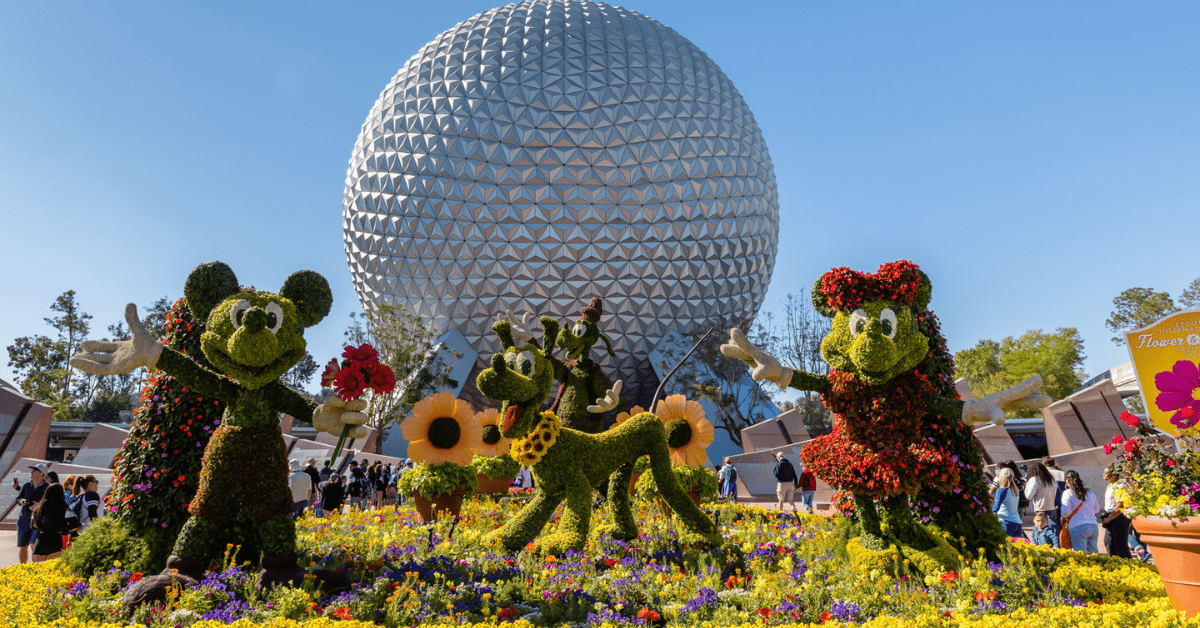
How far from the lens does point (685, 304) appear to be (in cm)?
2405

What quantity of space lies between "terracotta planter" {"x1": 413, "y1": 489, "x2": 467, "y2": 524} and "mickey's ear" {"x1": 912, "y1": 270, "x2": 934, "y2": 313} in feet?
19.6

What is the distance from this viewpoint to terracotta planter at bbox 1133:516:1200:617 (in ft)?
14.3

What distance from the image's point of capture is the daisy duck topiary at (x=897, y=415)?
5.81 meters

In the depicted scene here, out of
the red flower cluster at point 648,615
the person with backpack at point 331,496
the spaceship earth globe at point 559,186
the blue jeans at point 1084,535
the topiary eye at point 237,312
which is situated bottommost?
the blue jeans at point 1084,535

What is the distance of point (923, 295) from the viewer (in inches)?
254

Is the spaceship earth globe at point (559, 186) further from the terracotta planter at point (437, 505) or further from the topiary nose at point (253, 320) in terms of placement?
the topiary nose at point (253, 320)

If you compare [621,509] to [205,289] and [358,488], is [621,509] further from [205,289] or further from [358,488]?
[358,488]

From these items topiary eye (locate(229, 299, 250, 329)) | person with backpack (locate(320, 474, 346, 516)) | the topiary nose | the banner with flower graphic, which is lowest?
person with backpack (locate(320, 474, 346, 516))

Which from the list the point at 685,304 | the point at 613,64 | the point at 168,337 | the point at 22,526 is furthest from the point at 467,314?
the point at 168,337

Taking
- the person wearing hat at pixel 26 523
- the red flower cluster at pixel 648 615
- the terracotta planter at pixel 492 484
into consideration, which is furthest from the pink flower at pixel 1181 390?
the person wearing hat at pixel 26 523

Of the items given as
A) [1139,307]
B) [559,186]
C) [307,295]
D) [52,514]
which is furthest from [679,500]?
[1139,307]

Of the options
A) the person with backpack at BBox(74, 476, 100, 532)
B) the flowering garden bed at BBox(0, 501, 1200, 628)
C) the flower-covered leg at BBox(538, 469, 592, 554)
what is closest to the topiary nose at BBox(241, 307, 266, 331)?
the flowering garden bed at BBox(0, 501, 1200, 628)

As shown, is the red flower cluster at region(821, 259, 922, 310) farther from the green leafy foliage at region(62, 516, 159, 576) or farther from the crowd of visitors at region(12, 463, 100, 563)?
the crowd of visitors at region(12, 463, 100, 563)

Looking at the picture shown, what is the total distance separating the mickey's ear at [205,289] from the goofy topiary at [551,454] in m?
2.32
